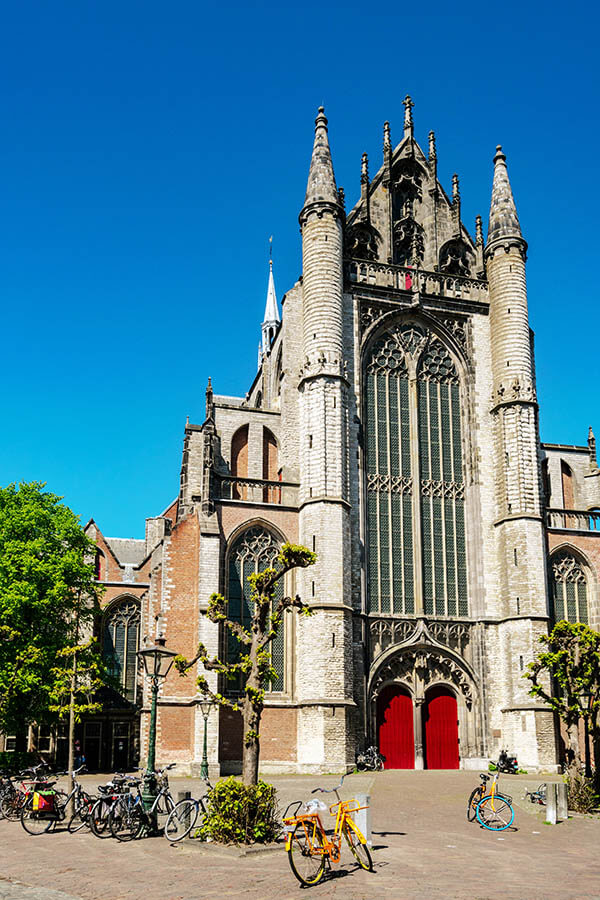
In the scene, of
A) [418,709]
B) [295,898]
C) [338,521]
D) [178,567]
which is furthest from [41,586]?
[295,898]

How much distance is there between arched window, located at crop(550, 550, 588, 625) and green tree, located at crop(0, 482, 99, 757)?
1813 cm

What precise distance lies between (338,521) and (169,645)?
7.29 m

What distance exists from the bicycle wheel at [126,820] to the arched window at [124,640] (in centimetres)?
2956

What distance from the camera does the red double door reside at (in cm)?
3231

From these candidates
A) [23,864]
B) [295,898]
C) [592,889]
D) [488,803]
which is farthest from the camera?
[488,803]

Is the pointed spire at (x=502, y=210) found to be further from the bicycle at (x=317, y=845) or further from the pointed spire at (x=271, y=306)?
the pointed spire at (x=271, y=306)

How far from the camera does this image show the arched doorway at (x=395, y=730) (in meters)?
32.2

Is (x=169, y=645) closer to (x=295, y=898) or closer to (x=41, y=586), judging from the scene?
(x=41, y=586)

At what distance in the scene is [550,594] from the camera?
35.2 meters

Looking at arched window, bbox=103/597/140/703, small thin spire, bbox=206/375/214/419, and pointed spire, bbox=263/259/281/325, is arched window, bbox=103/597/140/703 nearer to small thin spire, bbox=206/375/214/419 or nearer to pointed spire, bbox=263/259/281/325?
small thin spire, bbox=206/375/214/419

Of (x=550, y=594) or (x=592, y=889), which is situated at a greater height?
(x=550, y=594)

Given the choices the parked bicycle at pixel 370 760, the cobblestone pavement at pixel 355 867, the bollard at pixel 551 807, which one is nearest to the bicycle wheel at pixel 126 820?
the cobblestone pavement at pixel 355 867

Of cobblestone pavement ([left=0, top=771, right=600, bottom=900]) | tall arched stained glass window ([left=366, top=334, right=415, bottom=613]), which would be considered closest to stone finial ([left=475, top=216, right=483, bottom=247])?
tall arched stained glass window ([left=366, top=334, right=415, bottom=613])

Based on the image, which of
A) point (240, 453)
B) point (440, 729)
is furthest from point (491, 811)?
point (240, 453)
